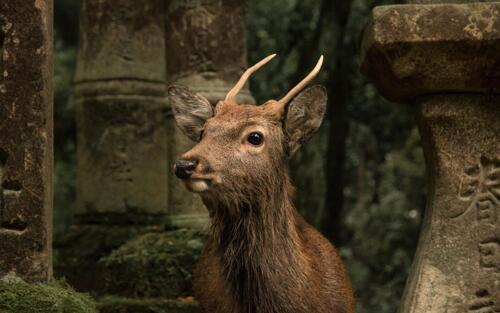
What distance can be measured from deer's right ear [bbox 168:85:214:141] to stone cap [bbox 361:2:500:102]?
3.51 feet

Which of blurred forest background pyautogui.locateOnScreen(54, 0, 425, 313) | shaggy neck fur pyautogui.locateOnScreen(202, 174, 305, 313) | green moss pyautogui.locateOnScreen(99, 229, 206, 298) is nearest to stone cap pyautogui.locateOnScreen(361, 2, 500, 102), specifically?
shaggy neck fur pyautogui.locateOnScreen(202, 174, 305, 313)

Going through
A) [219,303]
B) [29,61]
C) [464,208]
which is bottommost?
[219,303]

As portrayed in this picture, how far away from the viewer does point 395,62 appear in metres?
6.52

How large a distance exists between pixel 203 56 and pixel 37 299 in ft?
12.9

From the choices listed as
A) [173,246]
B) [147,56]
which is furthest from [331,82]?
[173,246]

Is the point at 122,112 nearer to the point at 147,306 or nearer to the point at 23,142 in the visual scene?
the point at 147,306

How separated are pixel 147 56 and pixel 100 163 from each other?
3.64ft

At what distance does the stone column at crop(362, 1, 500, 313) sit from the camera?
21.3ft

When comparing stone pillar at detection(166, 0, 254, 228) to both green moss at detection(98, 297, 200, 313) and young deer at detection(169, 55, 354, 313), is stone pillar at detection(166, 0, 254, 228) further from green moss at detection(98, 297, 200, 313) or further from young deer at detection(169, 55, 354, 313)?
young deer at detection(169, 55, 354, 313)

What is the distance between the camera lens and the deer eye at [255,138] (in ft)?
20.8

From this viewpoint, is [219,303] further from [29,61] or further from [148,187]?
[148,187]

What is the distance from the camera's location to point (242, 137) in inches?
249

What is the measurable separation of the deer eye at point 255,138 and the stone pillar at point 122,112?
4.16m

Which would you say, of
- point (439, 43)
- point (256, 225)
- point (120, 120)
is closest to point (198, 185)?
point (256, 225)
